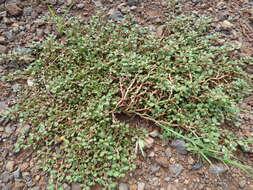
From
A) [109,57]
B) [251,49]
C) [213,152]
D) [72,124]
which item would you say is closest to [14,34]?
[109,57]

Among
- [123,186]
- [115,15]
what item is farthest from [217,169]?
[115,15]

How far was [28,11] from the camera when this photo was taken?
2758 millimetres

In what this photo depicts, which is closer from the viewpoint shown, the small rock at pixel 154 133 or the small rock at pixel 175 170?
the small rock at pixel 175 170

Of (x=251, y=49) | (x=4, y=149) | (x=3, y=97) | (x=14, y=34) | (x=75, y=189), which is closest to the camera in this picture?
(x=75, y=189)

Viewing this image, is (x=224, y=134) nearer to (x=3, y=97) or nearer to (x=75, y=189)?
(x=75, y=189)

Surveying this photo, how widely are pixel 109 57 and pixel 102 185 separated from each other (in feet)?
3.95

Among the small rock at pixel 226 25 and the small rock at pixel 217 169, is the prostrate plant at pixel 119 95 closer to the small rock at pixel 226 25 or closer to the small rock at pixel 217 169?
the small rock at pixel 217 169

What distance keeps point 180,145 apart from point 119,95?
0.69 meters

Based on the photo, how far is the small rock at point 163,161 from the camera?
1.78 metres

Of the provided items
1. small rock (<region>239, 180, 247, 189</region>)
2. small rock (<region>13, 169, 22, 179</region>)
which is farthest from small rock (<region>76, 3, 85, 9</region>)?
small rock (<region>239, 180, 247, 189</region>)

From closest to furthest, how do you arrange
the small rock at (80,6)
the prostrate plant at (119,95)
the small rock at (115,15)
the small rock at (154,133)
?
the prostrate plant at (119,95)
the small rock at (154,133)
the small rock at (115,15)
the small rock at (80,6)

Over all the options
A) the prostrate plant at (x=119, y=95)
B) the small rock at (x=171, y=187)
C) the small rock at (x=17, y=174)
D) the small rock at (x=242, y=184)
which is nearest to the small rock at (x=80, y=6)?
the prostrate plant at (x=119, y=95)

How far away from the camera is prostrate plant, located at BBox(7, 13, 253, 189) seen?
1.75 metres

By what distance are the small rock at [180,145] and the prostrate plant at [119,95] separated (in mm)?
59
